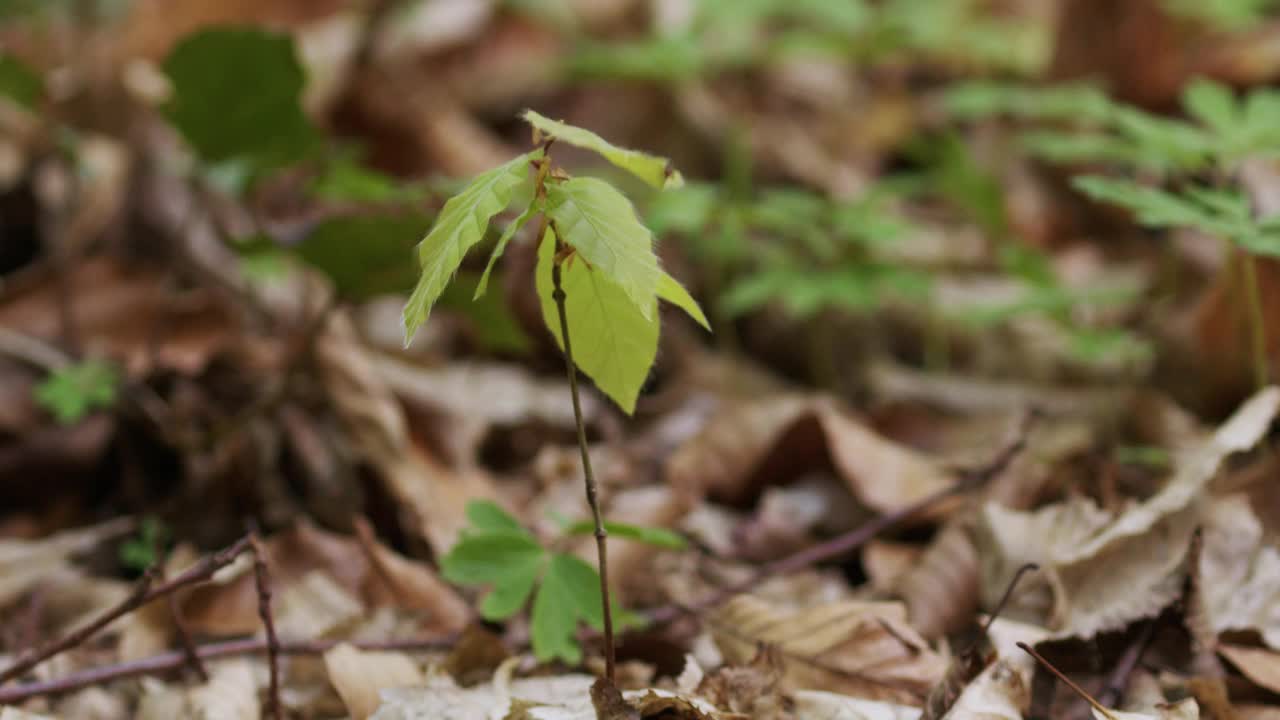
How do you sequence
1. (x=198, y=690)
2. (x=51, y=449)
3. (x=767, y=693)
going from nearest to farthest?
(x=767, y=693) → (x=198, y=690) → (x=51, y=449)

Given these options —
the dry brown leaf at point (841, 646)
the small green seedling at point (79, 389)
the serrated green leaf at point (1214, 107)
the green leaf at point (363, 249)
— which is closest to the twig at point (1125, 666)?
the dry brown leaf at point (841, 646)

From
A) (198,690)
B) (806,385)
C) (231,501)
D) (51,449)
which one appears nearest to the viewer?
(198,690)

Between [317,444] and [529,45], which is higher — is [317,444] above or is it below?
below

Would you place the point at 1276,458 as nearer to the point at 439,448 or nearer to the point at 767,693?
the point at 767,693

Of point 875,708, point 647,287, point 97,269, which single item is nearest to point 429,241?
point 647,287

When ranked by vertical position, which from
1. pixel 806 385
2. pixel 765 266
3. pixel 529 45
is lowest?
pixel 806 385

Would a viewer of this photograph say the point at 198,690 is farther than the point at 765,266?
No

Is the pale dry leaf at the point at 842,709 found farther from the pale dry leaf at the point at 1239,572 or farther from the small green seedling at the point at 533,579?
the pale dry leaf at the point at 1239,572
